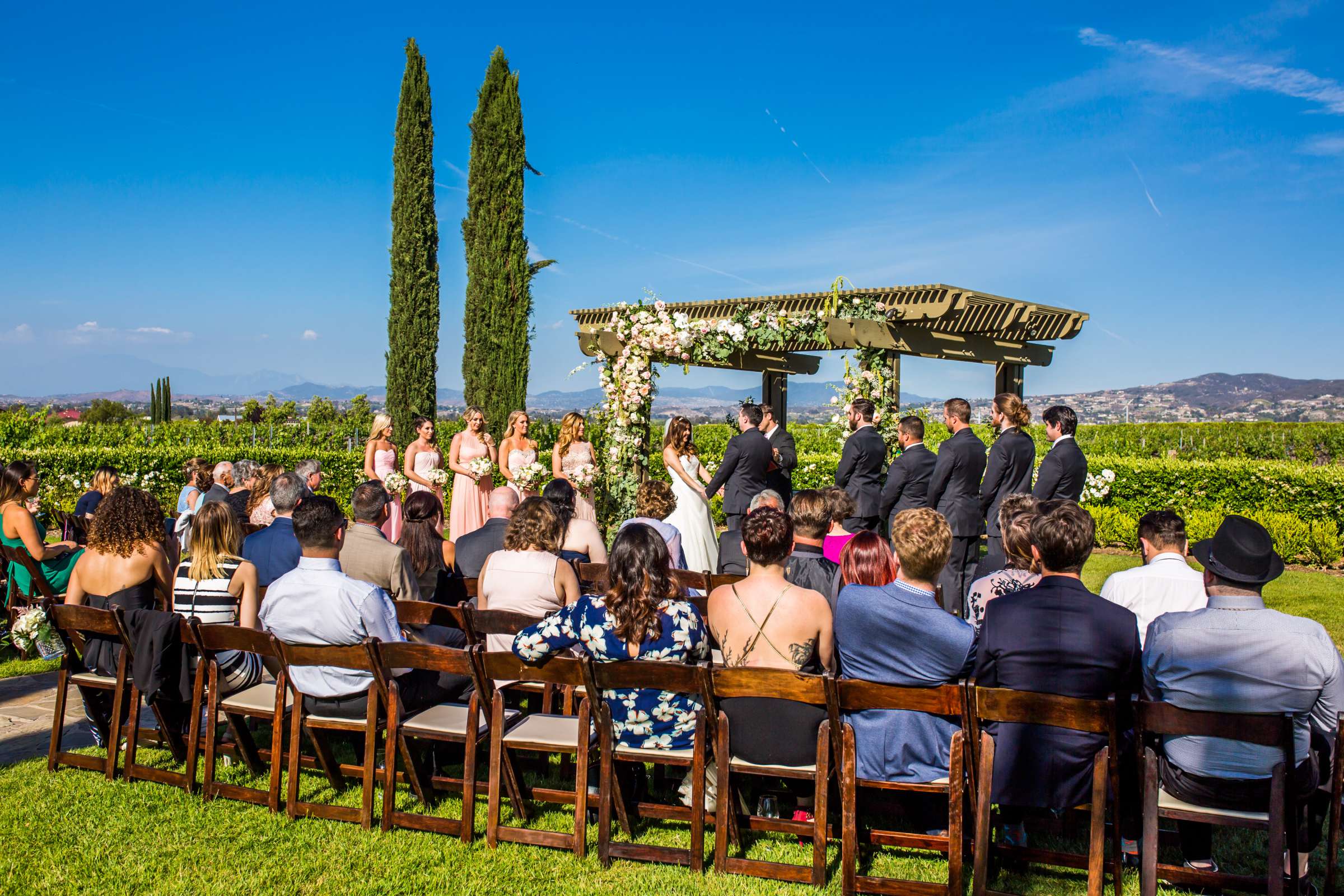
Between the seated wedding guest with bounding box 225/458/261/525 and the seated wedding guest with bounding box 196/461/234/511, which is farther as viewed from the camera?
the seated wedding guest with bounding box 196/461/234/511

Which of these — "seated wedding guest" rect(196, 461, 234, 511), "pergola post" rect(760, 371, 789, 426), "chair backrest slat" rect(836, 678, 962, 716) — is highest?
"pergola post" rect(760, 371, 789, 426)

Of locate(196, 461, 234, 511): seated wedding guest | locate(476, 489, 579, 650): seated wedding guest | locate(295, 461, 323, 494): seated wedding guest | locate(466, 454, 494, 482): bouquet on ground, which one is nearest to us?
locate(476, 489, 579, 650): seated wedding guest

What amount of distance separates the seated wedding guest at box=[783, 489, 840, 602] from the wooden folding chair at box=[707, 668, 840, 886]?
3.47 ft

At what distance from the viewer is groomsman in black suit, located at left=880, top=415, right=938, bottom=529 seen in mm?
7344

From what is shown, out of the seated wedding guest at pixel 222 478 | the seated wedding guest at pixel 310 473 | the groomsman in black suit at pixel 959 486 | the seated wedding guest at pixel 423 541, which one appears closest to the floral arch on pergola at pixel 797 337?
the groomsman in black suit at pixel 959 486

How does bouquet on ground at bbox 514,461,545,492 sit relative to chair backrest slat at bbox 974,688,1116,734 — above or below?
above

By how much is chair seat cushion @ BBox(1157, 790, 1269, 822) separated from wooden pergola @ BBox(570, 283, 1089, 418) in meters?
5.90

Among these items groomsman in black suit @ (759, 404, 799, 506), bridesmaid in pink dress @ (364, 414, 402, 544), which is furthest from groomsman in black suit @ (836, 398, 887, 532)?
bridesmaid in pink dress @ (364, 414, 402, 544)

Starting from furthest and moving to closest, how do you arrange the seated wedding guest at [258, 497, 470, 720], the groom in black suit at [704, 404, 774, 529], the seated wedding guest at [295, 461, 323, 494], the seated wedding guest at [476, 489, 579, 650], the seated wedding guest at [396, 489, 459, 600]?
1. the groom in black suit at [704, 404, 774, 529]
2. the seated wedding guest at [295, 461, 323, 494]
3. the seated wedding guest at [396, 489, 459, 600]
4. the seated wedding guest at [476, 489, 579, 650]
5. the seated wedding guest at [258, 497, 470, 720]

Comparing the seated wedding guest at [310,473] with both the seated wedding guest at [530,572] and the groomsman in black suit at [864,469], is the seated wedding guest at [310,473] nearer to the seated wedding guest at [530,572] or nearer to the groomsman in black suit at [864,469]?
the seated wedding guest at [530,572]

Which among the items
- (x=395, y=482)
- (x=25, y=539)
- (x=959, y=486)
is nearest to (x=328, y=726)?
(x=25, y=539)

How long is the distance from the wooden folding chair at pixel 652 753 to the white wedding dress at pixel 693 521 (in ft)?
15.7

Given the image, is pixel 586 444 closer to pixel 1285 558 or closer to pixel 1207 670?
pixel 1207 670

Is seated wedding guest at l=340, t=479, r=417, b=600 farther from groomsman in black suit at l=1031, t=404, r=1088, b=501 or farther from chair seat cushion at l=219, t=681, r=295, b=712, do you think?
groomsman in black suit at l=1031, t=404, r=1088, b=501
